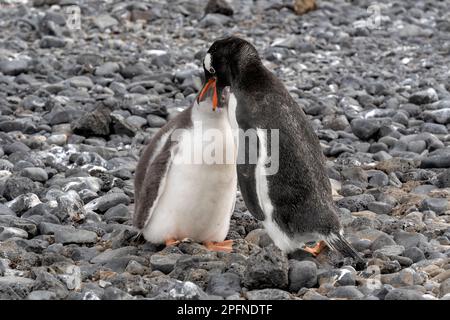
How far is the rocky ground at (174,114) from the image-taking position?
166 inches

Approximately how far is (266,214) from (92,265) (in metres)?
0.97

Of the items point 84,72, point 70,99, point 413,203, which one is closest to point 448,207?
point 413,203

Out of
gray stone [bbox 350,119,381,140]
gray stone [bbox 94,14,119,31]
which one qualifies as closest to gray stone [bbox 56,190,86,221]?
gray stone [bbox 350,119,381,140]

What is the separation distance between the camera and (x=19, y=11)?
12664 millimetres

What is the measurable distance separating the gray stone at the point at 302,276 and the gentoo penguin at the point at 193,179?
84 cm

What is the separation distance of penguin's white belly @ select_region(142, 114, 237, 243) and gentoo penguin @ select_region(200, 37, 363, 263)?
0.27m

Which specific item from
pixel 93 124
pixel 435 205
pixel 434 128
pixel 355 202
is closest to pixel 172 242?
pixel 355 202

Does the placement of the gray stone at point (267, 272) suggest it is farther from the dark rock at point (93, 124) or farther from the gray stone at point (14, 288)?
the dark rock at point (93, 124)

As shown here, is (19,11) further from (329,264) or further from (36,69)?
(329,264)

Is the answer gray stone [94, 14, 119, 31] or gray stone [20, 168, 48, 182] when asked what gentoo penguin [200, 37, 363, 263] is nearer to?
gray stone [20, 168, 48, 182]

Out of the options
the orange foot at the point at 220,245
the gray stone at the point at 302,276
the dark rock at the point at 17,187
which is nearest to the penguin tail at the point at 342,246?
the gray stone at the point at 302,276

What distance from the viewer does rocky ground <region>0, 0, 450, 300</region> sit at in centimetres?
421

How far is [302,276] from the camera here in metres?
4.18
